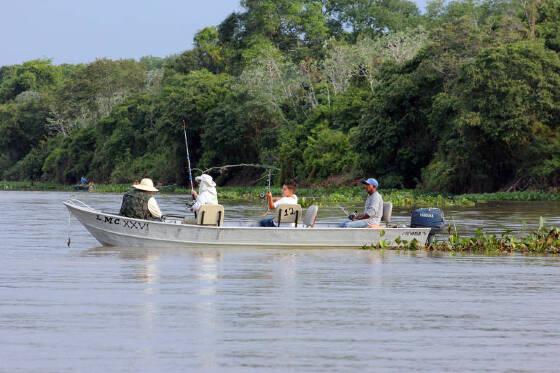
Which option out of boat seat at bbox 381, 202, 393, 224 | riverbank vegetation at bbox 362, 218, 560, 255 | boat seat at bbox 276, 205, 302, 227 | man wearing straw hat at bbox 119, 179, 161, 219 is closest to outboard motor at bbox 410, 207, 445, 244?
riverbank vegetation at bbox 362, 218, 560, 255

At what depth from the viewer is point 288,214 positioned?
22.7 m

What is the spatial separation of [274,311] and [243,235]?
8.31 m

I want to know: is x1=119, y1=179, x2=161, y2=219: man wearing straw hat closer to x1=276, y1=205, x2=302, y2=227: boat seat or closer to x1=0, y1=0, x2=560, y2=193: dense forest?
x1=276, y1=205, x2=302, y2=227: boat seat

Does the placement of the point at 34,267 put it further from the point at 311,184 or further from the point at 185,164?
the point at 185,164

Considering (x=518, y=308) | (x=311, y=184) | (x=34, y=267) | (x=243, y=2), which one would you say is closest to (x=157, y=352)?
(x=518, y=308)

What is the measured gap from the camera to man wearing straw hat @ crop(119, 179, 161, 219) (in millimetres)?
22609

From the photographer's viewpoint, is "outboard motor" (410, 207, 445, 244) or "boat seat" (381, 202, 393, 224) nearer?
"outboard motor" (410, 207, 445, 244)

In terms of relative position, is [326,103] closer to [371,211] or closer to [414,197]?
[414,197]

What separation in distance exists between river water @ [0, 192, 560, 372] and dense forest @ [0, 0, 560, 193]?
1397 inches

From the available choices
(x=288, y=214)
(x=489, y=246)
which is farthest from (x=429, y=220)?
(x=288, y=214)

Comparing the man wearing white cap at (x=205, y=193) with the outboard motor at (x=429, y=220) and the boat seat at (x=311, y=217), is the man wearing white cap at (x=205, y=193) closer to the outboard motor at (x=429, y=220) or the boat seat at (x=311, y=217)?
the boat seat at (x=311, y=217)

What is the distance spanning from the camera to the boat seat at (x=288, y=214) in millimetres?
22620

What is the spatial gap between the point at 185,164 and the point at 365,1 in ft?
132

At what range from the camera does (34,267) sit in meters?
19.7
